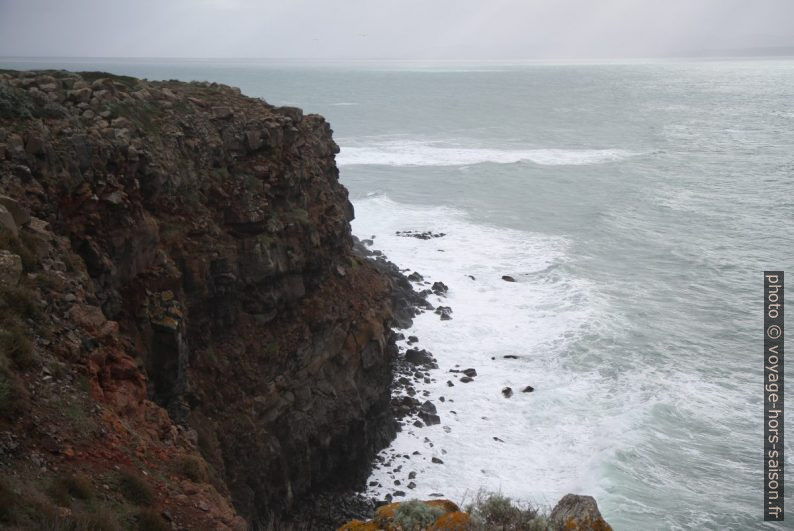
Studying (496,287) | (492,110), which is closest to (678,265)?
(496,287)

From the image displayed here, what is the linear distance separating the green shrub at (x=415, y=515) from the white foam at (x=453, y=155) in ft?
205

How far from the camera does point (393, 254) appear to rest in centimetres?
4034

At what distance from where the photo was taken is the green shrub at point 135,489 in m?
8.82

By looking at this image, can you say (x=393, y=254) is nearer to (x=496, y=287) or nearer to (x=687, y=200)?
(x=496, y=287)

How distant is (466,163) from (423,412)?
166ft

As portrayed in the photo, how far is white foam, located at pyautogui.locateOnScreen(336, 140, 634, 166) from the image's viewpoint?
7194cm

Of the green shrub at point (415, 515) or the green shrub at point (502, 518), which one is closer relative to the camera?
the green shrub at point (502, 518)

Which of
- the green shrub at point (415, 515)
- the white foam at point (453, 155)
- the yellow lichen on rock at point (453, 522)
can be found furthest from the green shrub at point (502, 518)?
the white foam at point (453, 155)

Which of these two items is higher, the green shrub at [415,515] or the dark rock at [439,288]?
the green shrub at [415,515]

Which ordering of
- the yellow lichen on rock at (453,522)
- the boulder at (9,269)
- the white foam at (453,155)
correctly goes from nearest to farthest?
the yellow lichen on rock at (453,522) < the boulder at (9,269) < the white foam at (453,155)

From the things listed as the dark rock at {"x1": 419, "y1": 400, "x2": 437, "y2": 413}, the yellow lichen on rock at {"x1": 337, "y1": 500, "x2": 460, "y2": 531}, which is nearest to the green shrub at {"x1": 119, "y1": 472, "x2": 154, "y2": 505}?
the yellow lichen on rock at {"x1": 337, "y1": 500, "x2": 460, "y2": 531}

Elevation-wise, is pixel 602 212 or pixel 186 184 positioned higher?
pixel 186 184

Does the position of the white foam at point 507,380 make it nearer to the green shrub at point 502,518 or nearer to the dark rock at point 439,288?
the dark rock at point 439,288

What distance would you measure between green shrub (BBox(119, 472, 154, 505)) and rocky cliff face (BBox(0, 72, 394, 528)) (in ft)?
0.26
